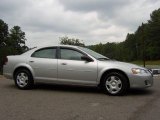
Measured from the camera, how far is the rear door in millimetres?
11836

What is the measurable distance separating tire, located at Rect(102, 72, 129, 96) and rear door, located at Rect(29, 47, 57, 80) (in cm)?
162

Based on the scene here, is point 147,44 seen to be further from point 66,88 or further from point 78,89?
point 78,89

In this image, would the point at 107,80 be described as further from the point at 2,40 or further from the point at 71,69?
the point at 2,40

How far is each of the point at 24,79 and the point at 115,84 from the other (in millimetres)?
2843

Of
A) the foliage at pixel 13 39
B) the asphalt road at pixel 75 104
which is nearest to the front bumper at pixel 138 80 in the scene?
the asphalt road at pixel 75 104

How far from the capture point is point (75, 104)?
9.34m

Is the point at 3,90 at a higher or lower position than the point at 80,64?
lower

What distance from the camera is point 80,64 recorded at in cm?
1143

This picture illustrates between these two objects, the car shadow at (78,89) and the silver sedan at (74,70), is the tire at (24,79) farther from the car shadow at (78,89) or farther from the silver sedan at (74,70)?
the car shadow at (78,89)

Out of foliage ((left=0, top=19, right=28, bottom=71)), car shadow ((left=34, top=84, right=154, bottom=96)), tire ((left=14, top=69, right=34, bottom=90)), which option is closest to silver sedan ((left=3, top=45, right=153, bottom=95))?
tire ((left=14, top=69, right=34, bottom=90))

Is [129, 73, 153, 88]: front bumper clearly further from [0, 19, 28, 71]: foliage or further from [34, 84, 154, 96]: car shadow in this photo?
[0, 19, 28, 71]: foliage

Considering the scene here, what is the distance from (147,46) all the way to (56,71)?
110 meters

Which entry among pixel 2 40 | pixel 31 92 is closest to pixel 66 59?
pixel 31 92

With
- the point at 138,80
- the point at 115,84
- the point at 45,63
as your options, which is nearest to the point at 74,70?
the point at 45,63
